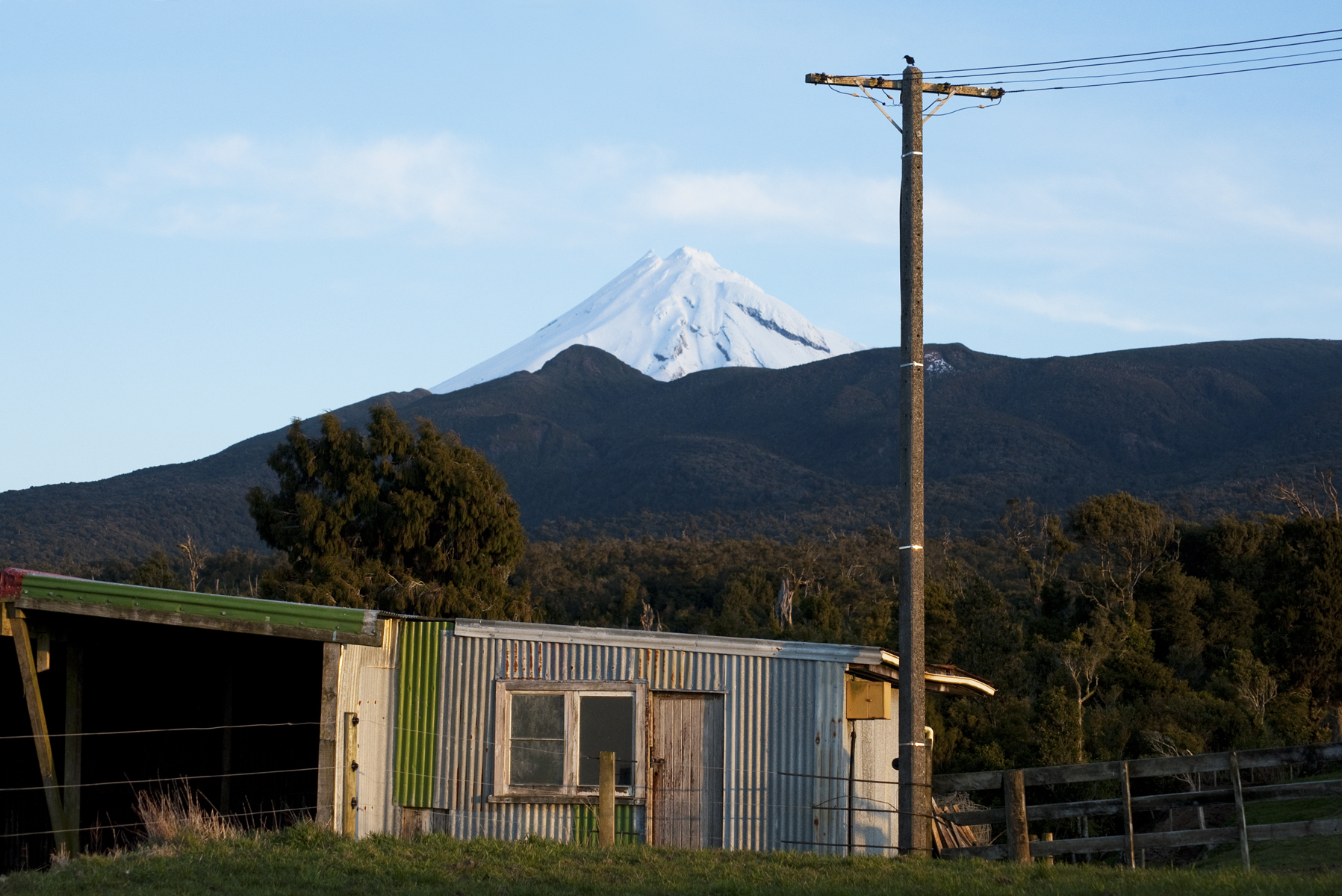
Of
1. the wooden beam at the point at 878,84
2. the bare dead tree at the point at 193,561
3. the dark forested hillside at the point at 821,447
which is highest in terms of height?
the dark forested hillside at the point at 821,447

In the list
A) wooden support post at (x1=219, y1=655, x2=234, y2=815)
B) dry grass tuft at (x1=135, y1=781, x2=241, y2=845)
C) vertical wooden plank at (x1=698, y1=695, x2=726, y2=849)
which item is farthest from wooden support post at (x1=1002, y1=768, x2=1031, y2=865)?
wooden support post at (x1=219, y1=655, x2=234, y2=815)

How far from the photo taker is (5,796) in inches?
650

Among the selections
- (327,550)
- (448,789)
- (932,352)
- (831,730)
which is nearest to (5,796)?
(448,789)

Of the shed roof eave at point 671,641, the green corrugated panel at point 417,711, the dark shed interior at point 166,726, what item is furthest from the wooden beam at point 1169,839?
the dark shed interior at point 166,726

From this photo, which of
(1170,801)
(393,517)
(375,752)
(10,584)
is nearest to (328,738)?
(375,752)

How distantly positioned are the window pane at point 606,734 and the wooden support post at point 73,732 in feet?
15.9

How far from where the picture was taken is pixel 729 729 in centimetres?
1412

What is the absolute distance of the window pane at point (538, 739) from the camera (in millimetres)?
13867

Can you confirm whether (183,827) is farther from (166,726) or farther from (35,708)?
(166,726)

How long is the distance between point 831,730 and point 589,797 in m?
2.47

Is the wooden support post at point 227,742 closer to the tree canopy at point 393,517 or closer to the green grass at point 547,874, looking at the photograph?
the green grass at point 547,874

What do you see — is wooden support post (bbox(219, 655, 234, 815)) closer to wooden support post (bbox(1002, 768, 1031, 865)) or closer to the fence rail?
the fence rail

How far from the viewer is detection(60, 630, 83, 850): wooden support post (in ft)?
46.1

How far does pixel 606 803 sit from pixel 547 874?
6.25 ft
